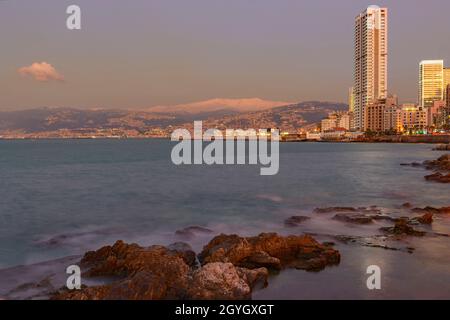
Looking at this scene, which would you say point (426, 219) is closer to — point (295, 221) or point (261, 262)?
point (295, 221)

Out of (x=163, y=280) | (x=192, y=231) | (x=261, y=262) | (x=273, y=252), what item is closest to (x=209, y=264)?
(x=163, y=280)

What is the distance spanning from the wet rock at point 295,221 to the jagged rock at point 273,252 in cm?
602

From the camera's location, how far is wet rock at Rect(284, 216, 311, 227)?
20.7m

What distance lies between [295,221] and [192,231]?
5.29 metres

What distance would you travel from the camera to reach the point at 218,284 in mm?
10430

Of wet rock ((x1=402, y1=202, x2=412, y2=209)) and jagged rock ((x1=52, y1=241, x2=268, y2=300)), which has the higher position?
jagged rock ((x1=52, y1=241, x2=268, y2=300))

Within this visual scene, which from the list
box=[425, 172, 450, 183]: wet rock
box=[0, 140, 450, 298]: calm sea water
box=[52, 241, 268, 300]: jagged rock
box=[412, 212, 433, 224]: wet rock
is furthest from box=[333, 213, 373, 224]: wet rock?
box=[425, 172, 450, 183]: wet rock

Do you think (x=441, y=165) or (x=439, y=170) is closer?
(x=439, y=170)

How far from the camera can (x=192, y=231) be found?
63.5 ft

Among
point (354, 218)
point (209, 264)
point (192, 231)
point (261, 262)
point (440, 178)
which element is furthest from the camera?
point (440, 178)

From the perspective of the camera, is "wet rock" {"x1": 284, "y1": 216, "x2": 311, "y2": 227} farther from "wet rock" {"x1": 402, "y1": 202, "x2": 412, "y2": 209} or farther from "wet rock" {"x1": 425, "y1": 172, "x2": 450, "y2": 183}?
"wet rock" {"x1": 425, "y1": 172, "x2": 450, "y2": 183}

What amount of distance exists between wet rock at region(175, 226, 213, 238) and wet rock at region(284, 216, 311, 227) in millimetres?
3930
